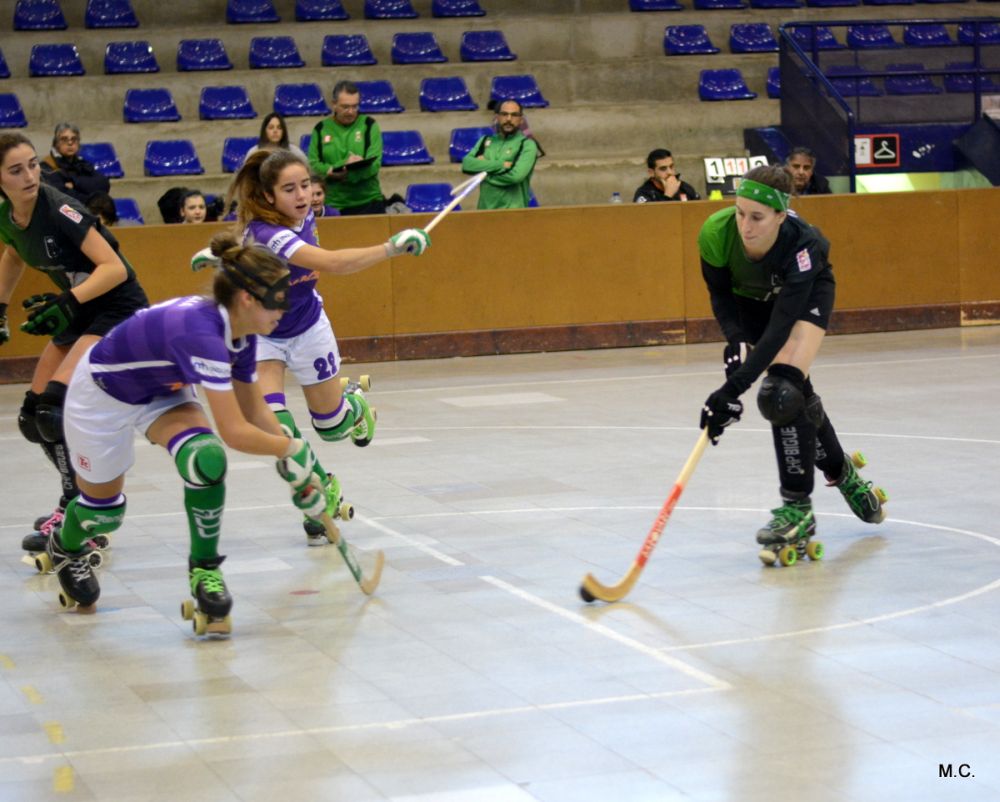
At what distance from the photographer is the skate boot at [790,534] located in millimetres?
6703

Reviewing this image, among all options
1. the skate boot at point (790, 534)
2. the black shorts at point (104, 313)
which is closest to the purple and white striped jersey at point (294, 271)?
the black shorts at point (104, 313)

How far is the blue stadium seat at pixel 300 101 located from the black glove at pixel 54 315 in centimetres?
1096

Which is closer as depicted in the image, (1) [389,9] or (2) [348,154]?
(2) [348,154]

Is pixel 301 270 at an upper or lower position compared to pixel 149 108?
upper

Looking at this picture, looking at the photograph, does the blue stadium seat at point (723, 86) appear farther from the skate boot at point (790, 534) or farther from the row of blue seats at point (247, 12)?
the skate boot at point (790, 534)

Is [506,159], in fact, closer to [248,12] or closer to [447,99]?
Answer: [447,99]

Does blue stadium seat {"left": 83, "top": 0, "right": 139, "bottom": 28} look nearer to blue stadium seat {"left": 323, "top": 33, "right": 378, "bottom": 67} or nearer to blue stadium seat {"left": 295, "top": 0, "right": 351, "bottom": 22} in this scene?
blue stadium seat {"left": 295, "top": 0, "right": 351, "bottom": 22}

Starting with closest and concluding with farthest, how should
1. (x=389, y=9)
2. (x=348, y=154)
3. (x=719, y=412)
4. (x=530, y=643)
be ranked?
(x=530, y=643) → (x=719, y=412) → (x=348, y=154) → (x=389, y=9)

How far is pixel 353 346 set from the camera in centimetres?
1434

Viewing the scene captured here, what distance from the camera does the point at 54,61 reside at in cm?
1791

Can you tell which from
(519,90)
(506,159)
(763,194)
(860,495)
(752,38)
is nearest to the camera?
(763,194)

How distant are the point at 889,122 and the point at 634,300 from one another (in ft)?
15.2

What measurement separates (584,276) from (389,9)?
20.1 ft

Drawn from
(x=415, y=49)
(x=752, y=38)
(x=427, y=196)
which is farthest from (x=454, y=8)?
(x=427, y=196)
